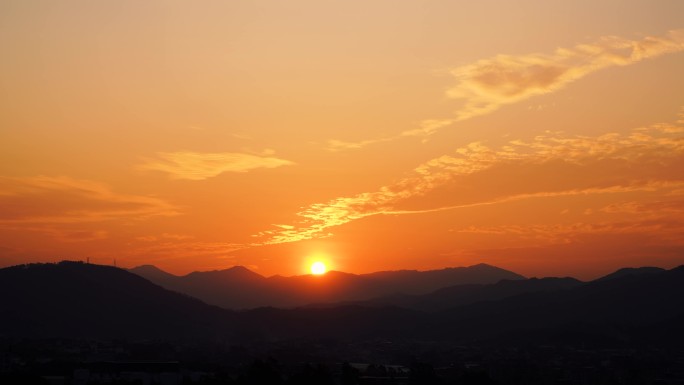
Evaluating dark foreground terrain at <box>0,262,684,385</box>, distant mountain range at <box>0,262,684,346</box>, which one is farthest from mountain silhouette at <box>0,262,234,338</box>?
dark foreground terrain at <box>0,262,684,385</box>

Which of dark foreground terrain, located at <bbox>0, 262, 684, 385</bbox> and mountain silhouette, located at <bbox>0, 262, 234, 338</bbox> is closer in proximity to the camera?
dark foreground terrain, located at <bbox>0, 262, 684, 385</bbox>

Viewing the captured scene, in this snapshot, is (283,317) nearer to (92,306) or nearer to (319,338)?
(319,338)

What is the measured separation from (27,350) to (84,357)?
7.57 m

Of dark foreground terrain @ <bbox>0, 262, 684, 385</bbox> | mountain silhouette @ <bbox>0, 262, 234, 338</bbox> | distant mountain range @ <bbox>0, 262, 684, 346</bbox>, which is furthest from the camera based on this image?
distant mountain range @ <bbox>0, 262, 684, 346</bbox>

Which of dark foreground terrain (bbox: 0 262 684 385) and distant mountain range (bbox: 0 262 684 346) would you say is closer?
dark foreground terrain (bbox: 0 262 684 385)

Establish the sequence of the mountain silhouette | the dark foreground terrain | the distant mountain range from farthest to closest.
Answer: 1. the distant mountain range
2. the mountain silhouette
3. the dark foreground terrain

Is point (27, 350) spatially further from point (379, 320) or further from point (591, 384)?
point (379, 320)

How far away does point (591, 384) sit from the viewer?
101625 millimetres

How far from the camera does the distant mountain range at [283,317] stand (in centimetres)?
15738

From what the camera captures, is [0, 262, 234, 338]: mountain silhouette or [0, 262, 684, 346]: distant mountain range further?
[0, 262, 684, 346]: distant mountain range

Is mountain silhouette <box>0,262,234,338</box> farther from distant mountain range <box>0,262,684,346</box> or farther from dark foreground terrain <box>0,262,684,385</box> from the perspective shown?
dark foreground terrain <box>0,262,684,385</box>

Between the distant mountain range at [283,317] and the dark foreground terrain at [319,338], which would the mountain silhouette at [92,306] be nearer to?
the distant mountain range at [283,317]

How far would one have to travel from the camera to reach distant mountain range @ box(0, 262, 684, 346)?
157m

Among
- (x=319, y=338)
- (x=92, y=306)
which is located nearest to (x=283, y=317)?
(x=319, y=338)
